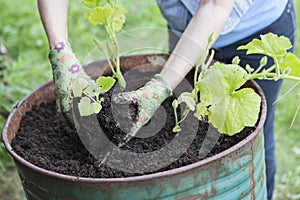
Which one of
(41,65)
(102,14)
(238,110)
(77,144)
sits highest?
(102,14)

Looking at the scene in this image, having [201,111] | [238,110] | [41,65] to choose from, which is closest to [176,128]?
[201,111]

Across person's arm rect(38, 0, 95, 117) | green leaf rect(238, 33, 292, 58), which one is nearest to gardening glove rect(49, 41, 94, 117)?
person's arm rect(38, 0, 95, 117)

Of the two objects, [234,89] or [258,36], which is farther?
[258,36]

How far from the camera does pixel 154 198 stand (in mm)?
923

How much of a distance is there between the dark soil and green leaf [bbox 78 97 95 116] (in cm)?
5

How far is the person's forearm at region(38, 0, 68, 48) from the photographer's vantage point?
1.18m

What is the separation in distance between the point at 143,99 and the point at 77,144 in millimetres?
232

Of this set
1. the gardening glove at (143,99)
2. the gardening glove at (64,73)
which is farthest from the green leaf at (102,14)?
the gardening glove at (143,99)

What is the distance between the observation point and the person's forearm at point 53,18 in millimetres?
1182

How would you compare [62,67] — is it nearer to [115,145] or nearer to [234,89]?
[115,145]

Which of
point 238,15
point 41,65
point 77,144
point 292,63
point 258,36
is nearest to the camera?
A: point 292,63

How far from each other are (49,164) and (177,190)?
31cm

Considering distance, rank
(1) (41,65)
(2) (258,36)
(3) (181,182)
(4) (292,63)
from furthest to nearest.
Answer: (1) (41,65), (2) (258,36), (4) (292,63), (3) (181,182)

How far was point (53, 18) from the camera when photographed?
1.19m
